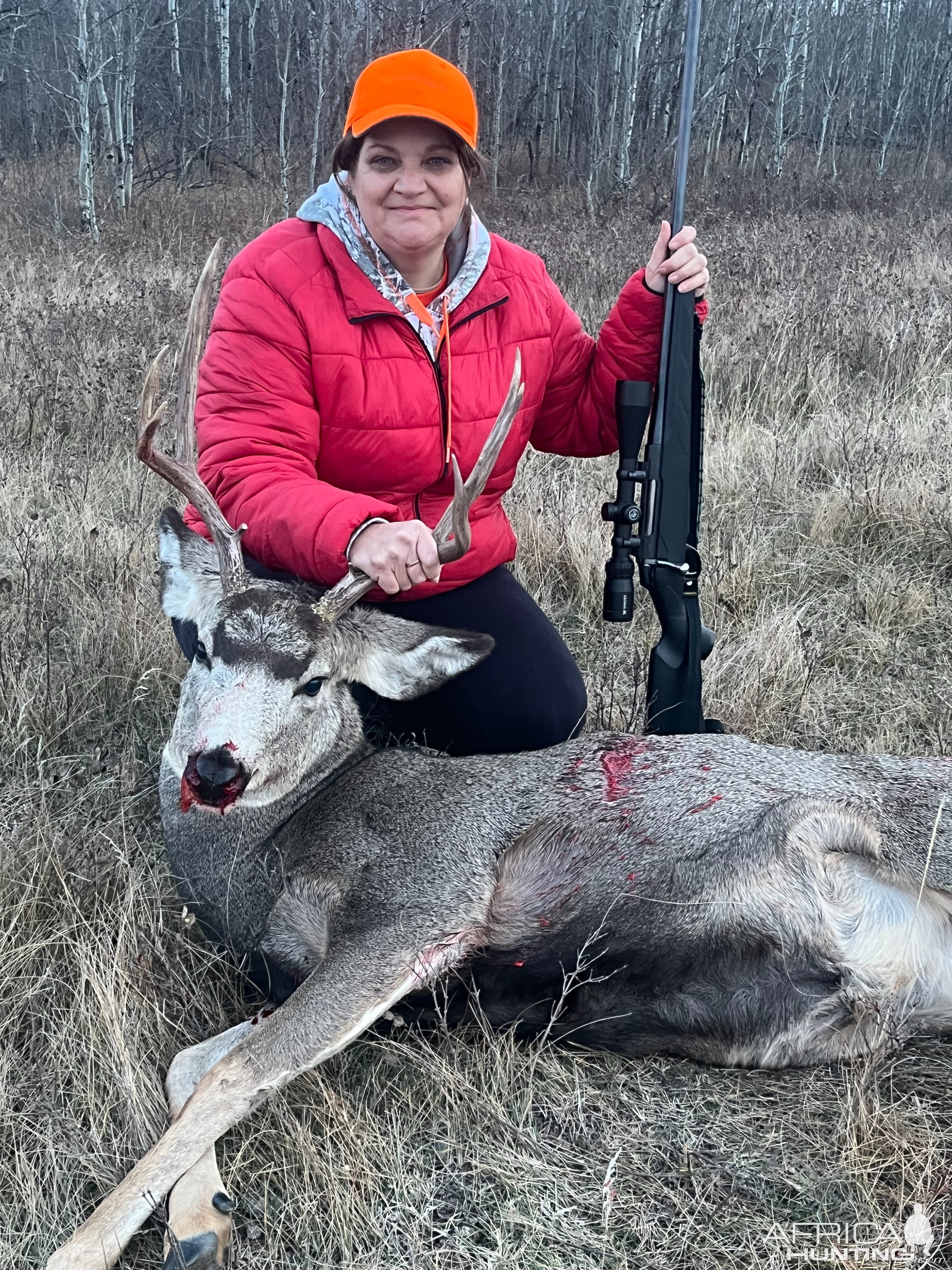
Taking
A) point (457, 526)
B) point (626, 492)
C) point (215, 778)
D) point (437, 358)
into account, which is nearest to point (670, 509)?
point (626, 492)

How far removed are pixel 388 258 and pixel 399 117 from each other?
0.41 meters

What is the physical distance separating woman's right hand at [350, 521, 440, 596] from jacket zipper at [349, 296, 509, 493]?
0.55 metres

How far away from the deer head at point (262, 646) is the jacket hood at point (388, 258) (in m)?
0.64

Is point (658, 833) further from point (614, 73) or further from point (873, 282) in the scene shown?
point (614, 73)

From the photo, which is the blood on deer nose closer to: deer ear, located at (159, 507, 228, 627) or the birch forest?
deer ear, located at (159, 507, 228, 627)

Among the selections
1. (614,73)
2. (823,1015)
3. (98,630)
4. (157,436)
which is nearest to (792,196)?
(614,73)

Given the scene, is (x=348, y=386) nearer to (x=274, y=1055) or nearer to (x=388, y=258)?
(x=388, y=258)

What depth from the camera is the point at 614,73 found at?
2100cm

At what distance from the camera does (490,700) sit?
11.9ft

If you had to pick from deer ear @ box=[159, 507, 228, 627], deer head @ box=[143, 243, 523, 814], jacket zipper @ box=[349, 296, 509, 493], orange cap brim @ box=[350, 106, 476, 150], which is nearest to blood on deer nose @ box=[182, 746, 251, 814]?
deer head @ box=[143, 243, 523, 814]

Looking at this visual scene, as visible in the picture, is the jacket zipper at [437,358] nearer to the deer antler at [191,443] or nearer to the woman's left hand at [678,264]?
the woman's left hand at [678,264]

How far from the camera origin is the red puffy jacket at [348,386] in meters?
3.05

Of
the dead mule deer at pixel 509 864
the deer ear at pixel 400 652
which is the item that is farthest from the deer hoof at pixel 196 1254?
the deer ear at pixel 400 652

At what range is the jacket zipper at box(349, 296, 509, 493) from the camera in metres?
3.29
